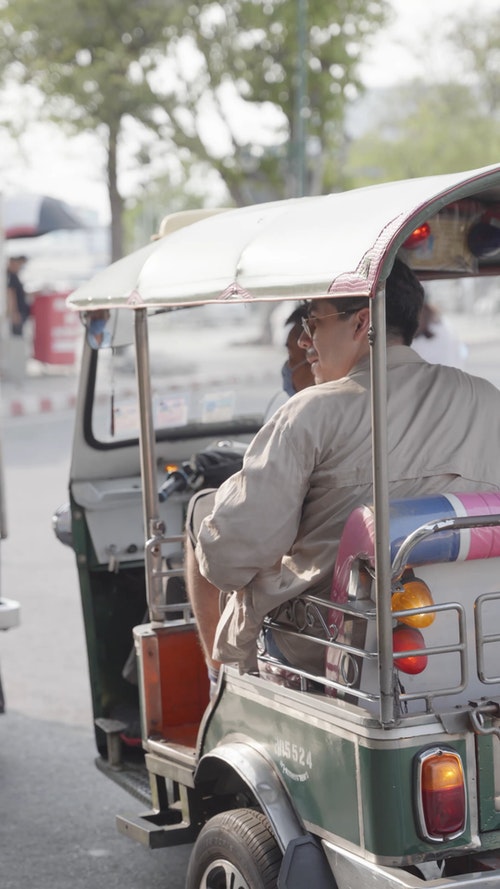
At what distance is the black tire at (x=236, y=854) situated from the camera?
9.88 ft

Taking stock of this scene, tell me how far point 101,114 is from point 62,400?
6.42 m

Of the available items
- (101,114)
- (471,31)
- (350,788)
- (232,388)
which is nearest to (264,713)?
(350,788)

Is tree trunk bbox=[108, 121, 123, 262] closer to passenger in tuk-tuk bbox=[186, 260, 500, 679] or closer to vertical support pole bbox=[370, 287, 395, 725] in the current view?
passenger in tuk-tuk bbox=[186, 260, 500, 679]

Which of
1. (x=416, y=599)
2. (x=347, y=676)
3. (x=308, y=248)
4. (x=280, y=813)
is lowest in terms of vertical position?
(x=280, y=813)

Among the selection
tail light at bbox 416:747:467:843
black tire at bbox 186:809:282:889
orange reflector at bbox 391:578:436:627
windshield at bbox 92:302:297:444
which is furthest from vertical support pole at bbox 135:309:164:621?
tail light at bbox 416:747:467:843

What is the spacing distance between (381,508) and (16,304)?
1770 centimetres

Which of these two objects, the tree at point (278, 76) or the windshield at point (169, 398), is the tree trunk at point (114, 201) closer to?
the tree at point (278, 76)

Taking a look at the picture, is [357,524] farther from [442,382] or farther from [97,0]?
A: [97,0]

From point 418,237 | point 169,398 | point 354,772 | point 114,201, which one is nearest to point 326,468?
point 354,772

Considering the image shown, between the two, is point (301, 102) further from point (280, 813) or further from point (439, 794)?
point (439, 794)

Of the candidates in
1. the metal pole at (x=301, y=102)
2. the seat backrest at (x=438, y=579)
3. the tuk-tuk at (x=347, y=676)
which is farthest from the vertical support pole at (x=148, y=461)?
the metal pole at (x=301, y=102)

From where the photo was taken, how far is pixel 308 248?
286 cm

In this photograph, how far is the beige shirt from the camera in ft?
9.82

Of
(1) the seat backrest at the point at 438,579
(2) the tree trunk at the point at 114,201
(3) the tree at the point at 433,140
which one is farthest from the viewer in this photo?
(3) the tree at the point at 433,140
